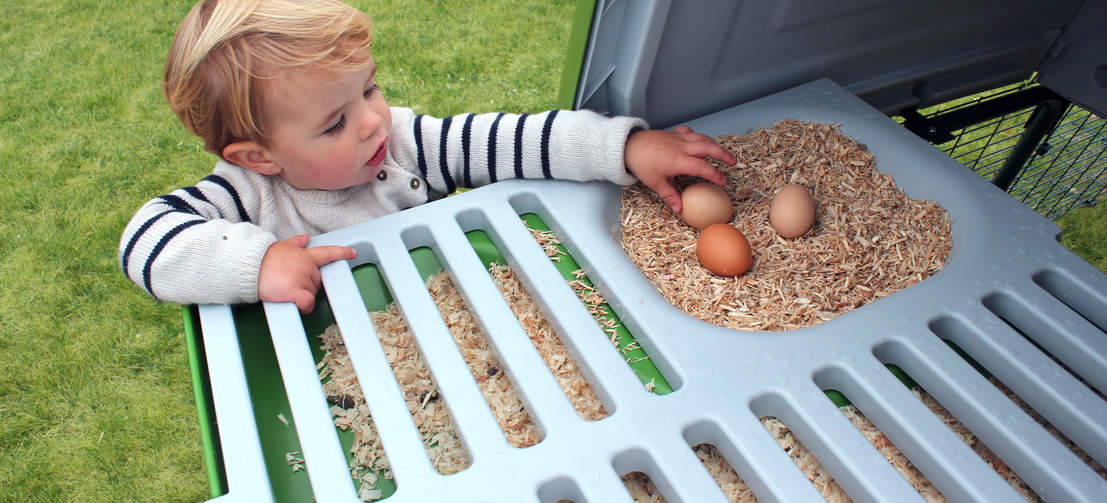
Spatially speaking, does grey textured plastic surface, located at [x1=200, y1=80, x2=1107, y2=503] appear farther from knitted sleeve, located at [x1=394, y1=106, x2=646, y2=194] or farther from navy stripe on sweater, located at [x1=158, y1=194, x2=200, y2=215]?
navy stripe on sweater, located at [x1=158, y1=194, x2=200, y2=215]

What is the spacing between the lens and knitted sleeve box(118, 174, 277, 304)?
0.87 m

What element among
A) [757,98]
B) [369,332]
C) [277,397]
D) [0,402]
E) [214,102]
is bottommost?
[0,402]

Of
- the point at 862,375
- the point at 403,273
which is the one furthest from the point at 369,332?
the point at 862,375

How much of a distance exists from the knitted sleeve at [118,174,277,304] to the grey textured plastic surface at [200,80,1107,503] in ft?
0.13

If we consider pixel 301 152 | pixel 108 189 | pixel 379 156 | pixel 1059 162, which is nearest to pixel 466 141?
pixel 379 156

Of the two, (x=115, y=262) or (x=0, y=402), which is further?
(x=115, y=262)

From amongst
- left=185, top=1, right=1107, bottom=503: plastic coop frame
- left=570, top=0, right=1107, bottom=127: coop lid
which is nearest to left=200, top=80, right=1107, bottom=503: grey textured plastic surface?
left=185, top=1, right=1107, bottom=503: plastic coop frame

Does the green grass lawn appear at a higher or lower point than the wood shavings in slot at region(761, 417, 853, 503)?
lower

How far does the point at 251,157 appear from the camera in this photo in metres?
0.99

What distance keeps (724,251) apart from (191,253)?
2.25 ft

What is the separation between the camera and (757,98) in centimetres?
125

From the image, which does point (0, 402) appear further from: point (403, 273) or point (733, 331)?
point (733, 331)

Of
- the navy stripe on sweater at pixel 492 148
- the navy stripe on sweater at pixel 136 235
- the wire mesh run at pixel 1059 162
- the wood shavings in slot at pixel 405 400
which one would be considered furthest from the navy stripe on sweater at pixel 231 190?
the wire mesh run at pixel 1059 162

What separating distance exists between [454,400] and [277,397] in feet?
0.79
